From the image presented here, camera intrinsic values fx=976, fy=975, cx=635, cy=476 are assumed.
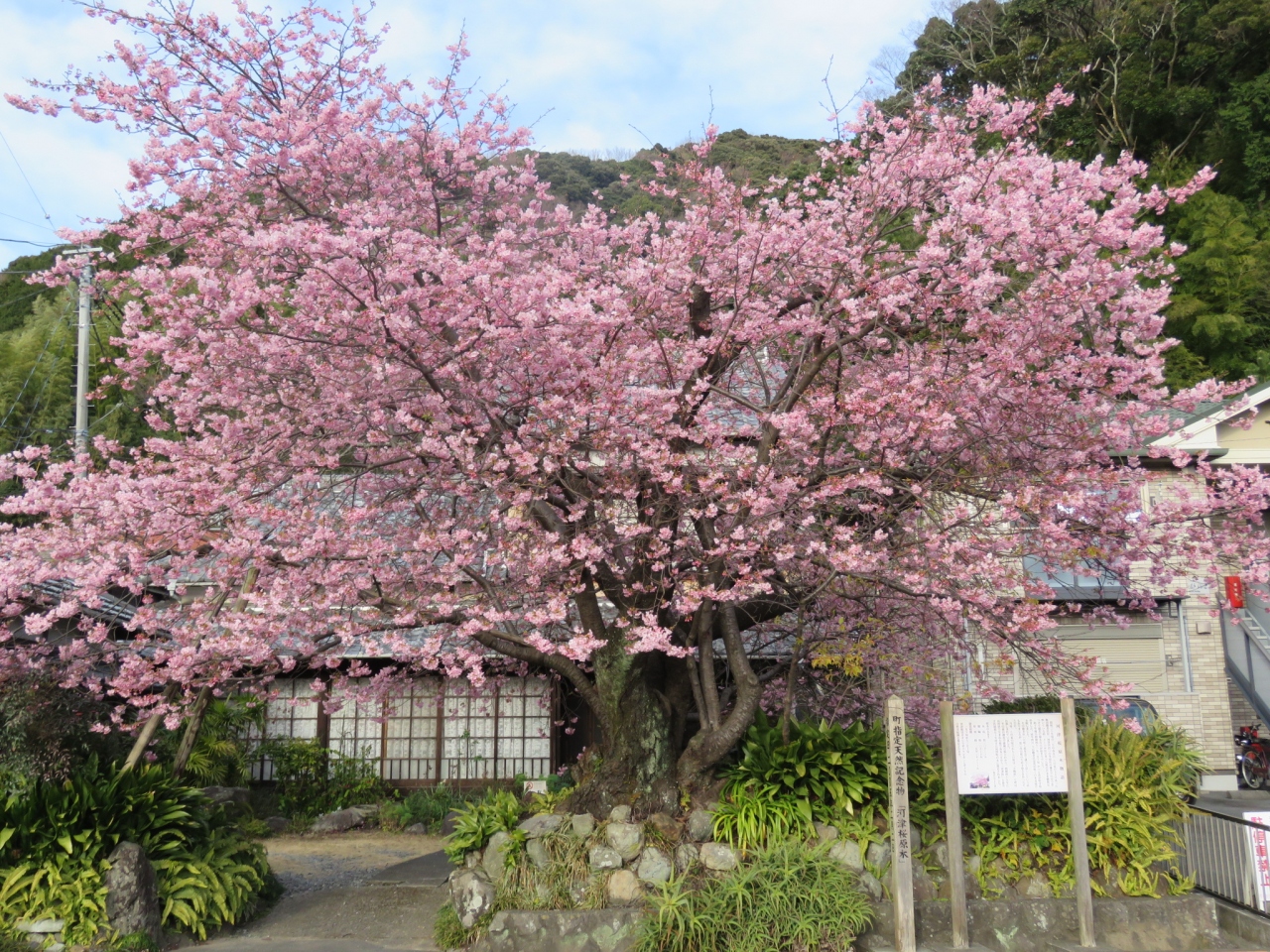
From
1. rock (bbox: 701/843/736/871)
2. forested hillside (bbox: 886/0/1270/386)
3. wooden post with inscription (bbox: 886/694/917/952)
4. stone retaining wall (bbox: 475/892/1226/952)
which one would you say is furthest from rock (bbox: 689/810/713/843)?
forested hillside (bbox: 886/0/1270/386)

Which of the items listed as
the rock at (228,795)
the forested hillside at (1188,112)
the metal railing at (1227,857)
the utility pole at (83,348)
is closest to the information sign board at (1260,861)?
the metal railing at (1227,857)

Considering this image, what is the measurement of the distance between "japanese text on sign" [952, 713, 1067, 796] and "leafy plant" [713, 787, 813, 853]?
1.30m

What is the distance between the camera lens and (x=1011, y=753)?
768cm

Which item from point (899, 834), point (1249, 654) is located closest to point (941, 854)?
point (899, 834)

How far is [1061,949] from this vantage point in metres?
7.36

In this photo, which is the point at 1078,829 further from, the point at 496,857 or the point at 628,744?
the point at 496,857

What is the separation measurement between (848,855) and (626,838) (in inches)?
69.6

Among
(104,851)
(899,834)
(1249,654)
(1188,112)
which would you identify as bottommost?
(104,851)

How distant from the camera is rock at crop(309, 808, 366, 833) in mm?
13172

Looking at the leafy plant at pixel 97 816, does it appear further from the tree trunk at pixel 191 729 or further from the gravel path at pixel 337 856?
the gravel path at pixel 337 856

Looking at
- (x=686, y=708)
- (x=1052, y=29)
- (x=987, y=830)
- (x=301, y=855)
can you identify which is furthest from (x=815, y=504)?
(x=1052, y=29)

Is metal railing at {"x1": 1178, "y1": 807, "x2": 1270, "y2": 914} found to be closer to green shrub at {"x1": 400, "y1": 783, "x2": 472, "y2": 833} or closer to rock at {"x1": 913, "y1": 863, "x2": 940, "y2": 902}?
rock at {"x1": 913, "y1": 863, "x2": 940, "y2": 902}

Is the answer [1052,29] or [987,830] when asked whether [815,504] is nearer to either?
[987,830]

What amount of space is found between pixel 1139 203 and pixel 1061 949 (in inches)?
223
